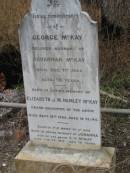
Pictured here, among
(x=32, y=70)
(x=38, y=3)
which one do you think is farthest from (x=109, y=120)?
(x=38, y=3)

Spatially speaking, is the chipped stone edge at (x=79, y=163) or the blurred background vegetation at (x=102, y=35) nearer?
the chipped stone edge at (x=79, y=163)

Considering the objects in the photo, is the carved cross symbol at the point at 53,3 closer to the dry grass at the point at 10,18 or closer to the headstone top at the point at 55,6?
the headstone top at the point at 55,6

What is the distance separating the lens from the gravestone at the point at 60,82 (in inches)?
143

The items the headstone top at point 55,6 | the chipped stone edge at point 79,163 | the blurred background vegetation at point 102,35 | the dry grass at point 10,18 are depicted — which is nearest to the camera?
the headstone top at point 55,6

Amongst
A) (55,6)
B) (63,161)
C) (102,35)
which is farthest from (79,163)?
(102,35)

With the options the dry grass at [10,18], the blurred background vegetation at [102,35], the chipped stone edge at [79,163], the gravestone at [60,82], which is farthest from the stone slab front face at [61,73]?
the dry grass at [10,18]

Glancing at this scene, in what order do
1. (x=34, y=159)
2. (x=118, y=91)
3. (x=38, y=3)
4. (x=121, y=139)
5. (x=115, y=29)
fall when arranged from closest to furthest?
(x=38, y=3), (x=34, y=159), (x=121, y=139), (x=118, y=91), (x=115, y=29)

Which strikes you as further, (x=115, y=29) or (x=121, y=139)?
(x=115, y=29)

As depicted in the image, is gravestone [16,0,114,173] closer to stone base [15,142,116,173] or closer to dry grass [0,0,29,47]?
stone base [15,142,116,173]

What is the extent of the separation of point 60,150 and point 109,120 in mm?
1155

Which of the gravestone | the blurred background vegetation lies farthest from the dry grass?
the gravestone

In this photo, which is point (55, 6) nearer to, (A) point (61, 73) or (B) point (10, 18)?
(A) point (61, 73)

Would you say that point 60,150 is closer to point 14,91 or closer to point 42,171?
point 42,171

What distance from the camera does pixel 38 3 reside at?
368cm
